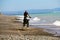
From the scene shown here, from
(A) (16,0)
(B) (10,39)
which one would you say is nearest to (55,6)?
(A) (16,0)

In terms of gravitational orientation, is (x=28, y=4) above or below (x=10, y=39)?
above

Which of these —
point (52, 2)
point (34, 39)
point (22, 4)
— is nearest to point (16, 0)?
point (22, 4)

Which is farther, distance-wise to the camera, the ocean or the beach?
the ocean

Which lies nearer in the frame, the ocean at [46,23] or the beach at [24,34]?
the beach at [24,34]

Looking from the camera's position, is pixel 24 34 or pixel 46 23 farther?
pixel 46 23

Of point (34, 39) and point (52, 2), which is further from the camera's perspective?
point (52, 2)

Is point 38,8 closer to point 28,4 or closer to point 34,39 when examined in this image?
point 28,4

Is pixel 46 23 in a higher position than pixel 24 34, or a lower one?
lower

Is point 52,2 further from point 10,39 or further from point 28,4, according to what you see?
point 10,39

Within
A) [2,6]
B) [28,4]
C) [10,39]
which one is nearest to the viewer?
[10,39]

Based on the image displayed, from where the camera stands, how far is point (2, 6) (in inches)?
300

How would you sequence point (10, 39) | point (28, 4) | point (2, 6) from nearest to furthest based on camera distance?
point (10, 39) < point (28, 4) < point (2, 6)

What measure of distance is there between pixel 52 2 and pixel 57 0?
164 millimetres

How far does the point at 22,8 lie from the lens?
7102 millimetres
